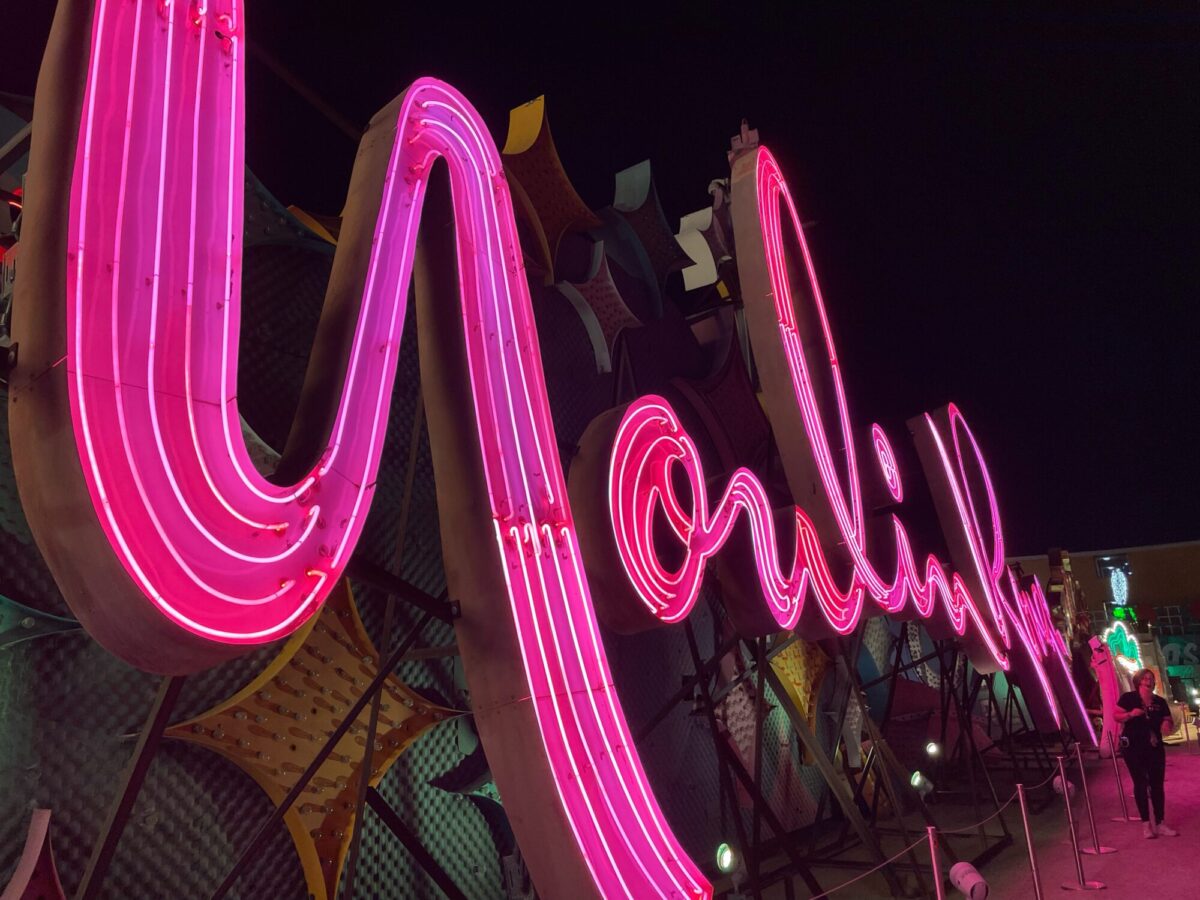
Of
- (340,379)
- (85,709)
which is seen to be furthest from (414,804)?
(340,379)

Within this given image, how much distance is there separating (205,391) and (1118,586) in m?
39.7

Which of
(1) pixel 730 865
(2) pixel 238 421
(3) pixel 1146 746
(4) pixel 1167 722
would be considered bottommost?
(4) pixel 1167 722

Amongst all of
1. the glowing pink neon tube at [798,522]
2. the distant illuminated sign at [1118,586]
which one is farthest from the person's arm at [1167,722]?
the distant illuminated sign at [1118,586]

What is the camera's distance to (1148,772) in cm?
888

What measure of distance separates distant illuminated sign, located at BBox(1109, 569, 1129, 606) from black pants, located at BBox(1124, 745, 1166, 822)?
1165 inches

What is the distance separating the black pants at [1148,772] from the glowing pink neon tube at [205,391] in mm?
7770

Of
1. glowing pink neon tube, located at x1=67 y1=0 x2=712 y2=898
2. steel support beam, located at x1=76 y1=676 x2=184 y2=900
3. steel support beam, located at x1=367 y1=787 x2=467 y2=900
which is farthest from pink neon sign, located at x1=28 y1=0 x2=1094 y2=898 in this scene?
steel support beam, located at x1=367 y1=787 x2=467 y2=900

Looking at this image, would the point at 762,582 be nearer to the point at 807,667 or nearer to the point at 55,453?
the point at 55,453

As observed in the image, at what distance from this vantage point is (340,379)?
2.81 m

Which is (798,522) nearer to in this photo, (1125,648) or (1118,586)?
(1125,648)

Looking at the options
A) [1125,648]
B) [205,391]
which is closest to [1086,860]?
[205,391]

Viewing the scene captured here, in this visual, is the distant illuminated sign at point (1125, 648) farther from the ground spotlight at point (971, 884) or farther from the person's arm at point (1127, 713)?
the ground spotlight at point (971, 884)

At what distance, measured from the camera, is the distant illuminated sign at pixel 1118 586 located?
1356 inches

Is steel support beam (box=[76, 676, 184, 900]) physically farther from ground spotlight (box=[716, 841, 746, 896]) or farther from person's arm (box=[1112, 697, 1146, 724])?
person's arm (box=[1112, 697, 1146, 724])
